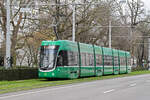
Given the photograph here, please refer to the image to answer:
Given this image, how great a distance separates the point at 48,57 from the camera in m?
27.8

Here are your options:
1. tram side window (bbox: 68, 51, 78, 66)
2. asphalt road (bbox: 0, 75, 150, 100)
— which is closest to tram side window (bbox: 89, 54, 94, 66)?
tram side window (bbox: 68, 51, 78, 66)

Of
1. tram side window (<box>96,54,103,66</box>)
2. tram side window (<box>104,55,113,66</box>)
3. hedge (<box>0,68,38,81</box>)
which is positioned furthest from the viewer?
tram side window (<box>104,55,113,66</box>)

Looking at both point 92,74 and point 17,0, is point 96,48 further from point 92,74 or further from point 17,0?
point 17,0

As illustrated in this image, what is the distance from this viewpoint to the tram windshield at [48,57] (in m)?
27.7

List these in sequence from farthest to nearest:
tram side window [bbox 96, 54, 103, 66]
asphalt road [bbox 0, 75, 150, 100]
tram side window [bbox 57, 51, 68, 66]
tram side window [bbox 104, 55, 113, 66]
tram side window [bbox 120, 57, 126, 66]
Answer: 1. tram side window [bbox 120, 57, 126, 66]
2. tram side window [bbox 104, 55, 113, 66]
3. tram side window [bbox 96, 54, 103, 66]
4. tram side window [bbox 57, 51, 68, 66]
5. asphalt road [bbox 0, 75, 150, 100]

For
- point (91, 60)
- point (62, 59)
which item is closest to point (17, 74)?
point (62, 59)

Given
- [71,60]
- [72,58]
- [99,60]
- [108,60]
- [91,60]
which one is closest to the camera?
[71,60]

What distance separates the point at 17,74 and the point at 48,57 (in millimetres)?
3249

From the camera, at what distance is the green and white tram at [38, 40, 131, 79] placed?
27719 millimetres

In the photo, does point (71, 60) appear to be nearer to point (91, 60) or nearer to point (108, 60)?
point (91, 60)

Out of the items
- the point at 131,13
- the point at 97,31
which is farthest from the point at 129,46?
the point at 97,31

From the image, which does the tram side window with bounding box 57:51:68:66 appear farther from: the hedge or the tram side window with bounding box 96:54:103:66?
the tram side window with bounding box 96:54:103:66

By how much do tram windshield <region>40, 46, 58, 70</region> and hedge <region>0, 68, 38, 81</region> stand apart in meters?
2.38

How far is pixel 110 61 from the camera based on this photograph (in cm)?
4209
